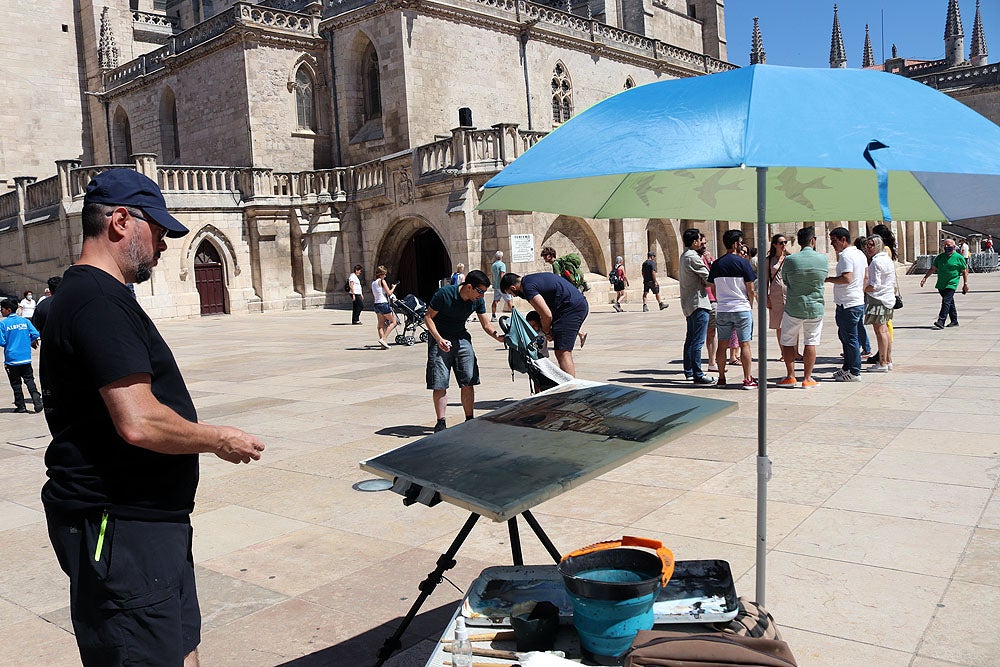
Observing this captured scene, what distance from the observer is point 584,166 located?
120 inches

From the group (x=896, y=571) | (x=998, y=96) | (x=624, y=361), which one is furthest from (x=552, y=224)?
(x=998, y=96)

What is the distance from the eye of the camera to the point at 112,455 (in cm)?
236

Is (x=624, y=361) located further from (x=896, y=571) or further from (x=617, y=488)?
(x=896, y=571)

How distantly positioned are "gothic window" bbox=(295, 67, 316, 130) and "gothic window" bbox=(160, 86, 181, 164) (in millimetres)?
6865

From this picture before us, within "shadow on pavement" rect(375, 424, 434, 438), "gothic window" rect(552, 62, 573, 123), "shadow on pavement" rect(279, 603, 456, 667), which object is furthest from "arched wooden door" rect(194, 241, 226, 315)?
"shadow on pavement" rect(279, 603, 456, 667)

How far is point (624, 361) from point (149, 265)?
10158 millimetres

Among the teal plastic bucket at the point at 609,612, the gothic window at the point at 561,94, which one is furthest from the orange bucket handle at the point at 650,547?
the gothic window at the point at 561,94

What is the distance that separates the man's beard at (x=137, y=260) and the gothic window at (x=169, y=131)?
112 ft

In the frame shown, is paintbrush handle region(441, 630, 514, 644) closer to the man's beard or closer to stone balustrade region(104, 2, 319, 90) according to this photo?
the man's beard

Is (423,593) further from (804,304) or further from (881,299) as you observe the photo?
(881,299)

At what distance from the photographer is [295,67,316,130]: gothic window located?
29750 millimetres

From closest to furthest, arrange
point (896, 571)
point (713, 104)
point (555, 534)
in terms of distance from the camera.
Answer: point (713, 104), point (896, 571), point (555, 534)

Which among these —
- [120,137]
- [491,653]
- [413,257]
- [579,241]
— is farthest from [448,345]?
[120,137]

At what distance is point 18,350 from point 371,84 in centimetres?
2097
